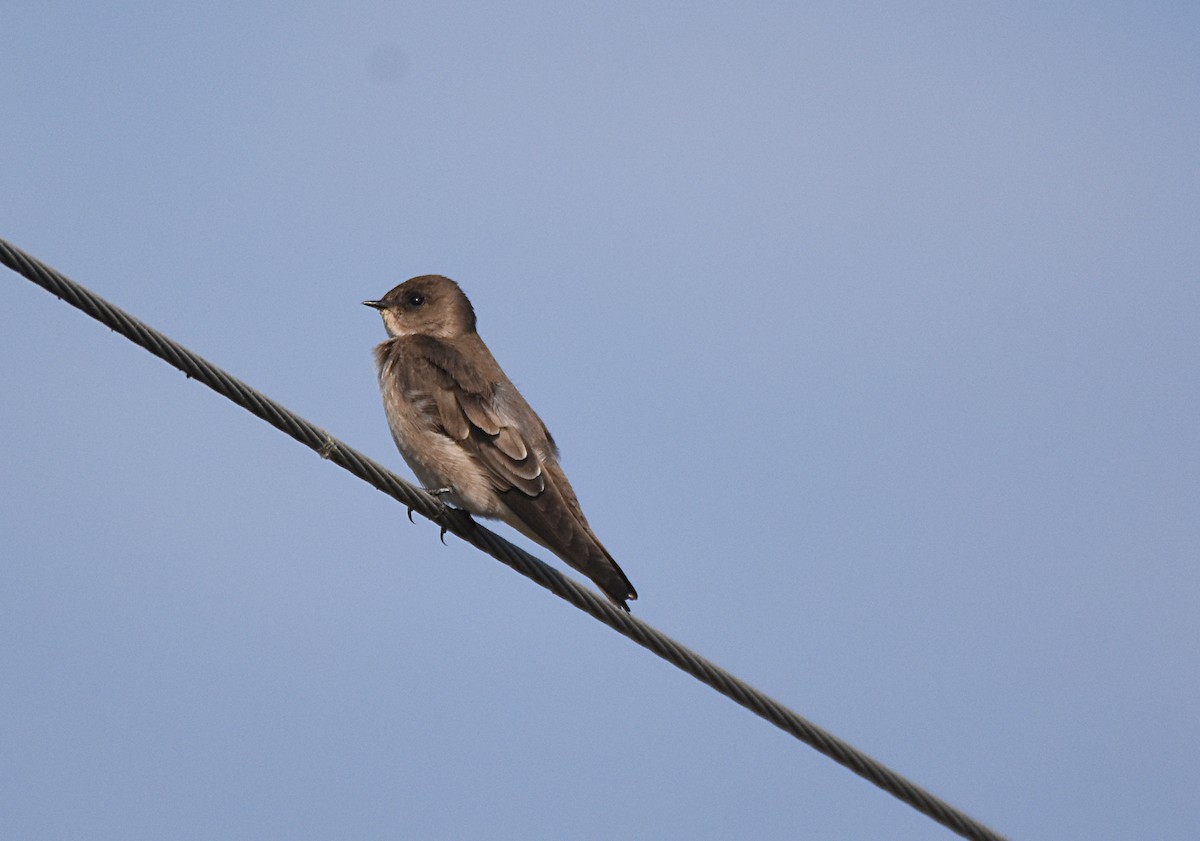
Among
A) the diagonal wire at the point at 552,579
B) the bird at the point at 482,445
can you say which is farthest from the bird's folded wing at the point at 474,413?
the diagonal wire at the point at 552,579

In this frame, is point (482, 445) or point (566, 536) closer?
point (566, 536)

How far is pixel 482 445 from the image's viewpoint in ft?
30.9

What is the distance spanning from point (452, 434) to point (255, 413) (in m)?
3.08

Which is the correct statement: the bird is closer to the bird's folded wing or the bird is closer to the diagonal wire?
the bird's folded wing

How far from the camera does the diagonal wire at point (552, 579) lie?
6.02m

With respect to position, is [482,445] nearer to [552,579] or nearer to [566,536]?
[566,536]

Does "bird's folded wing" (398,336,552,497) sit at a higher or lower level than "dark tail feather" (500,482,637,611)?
higher

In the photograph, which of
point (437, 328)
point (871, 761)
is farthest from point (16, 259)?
point (437, 328)

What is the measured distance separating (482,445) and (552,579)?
2.39 meters

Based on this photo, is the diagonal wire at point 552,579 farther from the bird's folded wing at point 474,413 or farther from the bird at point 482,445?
the bird's folded wing at point 474,413

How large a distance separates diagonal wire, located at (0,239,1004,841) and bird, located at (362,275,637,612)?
4.82ft

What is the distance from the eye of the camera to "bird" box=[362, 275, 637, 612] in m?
8.85

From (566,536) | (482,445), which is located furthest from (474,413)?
(566,536)

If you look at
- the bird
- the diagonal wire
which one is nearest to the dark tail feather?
the bird
